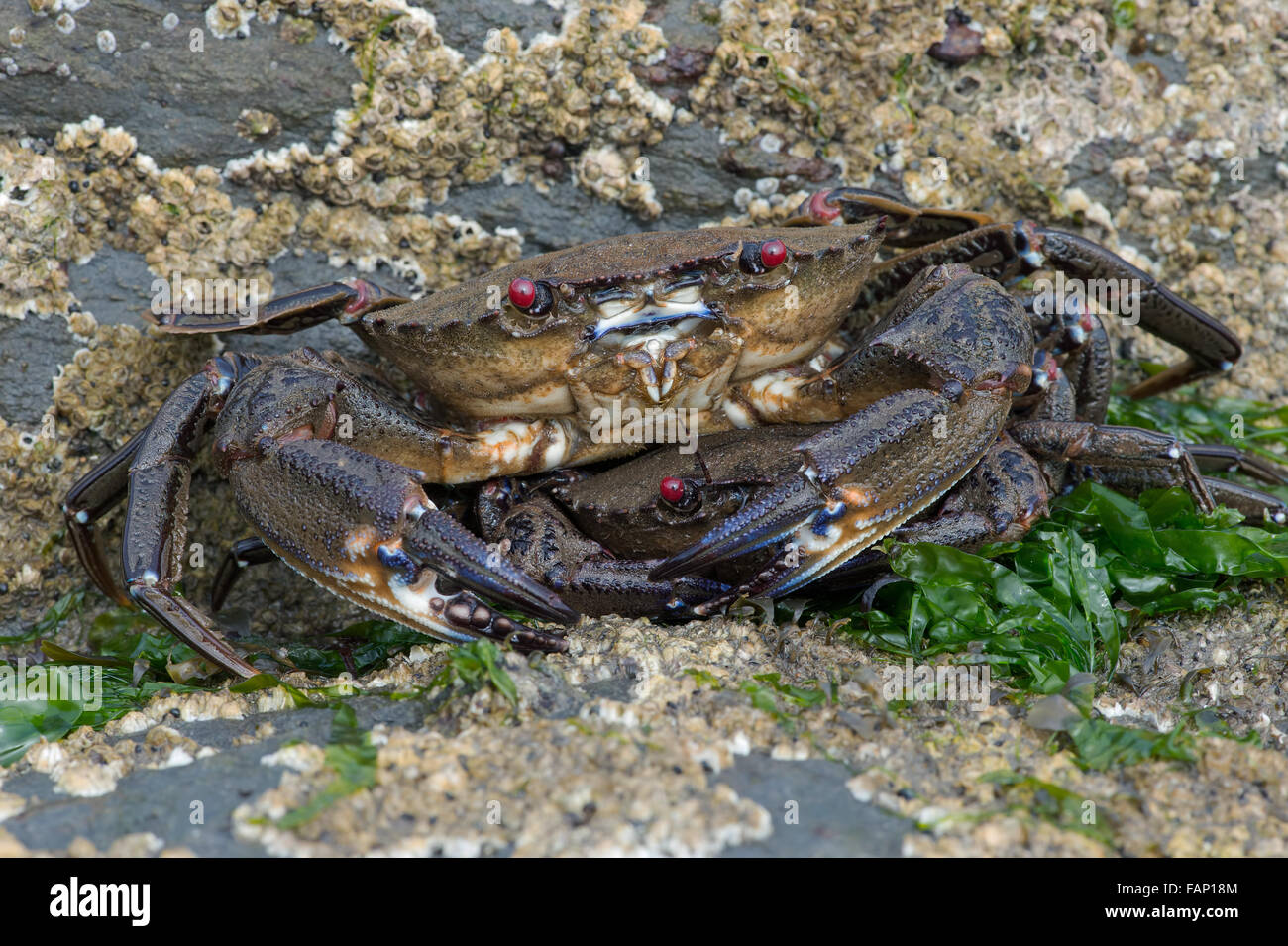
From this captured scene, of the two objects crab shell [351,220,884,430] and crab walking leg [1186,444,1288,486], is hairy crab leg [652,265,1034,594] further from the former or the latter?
crab walking leg [1186,444,1288,486]

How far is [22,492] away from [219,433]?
43.2 inches

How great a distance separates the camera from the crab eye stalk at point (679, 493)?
316 centimetres

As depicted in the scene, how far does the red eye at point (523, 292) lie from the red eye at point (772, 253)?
27.3 inches

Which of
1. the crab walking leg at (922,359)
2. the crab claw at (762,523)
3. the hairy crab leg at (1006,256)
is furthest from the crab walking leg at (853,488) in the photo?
the hairy crab leg at (1006,256)

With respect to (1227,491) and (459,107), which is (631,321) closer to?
(459,107)

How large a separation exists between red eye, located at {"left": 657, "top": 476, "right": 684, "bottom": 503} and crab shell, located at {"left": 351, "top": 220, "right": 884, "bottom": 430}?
Result: 332 millimetres

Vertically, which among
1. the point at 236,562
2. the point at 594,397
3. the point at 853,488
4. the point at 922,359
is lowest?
the point at 236,562

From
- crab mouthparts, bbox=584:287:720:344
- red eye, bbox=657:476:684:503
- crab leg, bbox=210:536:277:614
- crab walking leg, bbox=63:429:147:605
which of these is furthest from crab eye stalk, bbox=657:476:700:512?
crab walking leg, bbox=63:429:147:605

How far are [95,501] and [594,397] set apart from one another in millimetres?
1780

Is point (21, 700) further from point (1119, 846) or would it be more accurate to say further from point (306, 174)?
point (1119, 846)

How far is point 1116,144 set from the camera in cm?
440

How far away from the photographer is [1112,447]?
135 inches

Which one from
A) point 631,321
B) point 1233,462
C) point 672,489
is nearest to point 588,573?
point 672,489
